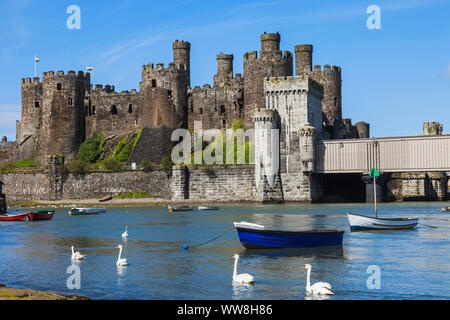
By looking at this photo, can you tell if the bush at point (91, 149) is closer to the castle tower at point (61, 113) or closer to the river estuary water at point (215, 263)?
the castle tower at point (61, 113)

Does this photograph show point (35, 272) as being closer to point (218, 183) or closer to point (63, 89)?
point (218, 183)

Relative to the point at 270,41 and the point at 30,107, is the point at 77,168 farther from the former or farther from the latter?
the point at 270,41

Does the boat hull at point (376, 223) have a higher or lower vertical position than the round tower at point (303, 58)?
lower

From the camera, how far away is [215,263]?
2792cm

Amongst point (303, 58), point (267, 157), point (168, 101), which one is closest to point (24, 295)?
point (267, 157)

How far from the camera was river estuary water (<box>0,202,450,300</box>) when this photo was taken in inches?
859

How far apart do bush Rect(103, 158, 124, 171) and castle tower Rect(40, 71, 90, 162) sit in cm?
694

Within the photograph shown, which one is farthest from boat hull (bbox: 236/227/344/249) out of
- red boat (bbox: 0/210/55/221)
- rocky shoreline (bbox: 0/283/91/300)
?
red boat (bbox: 0/210/55/221)

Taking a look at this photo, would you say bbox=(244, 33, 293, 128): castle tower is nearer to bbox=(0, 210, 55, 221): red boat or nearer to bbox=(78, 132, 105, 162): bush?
bbox=(78, 132, 105, 162): bush

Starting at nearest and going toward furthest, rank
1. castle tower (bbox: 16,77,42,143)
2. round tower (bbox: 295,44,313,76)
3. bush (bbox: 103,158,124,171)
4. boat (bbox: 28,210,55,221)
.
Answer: boat (bbox: 28,210,55,221)
bush (bbox: 103,158,124,171)
round tower (bbox: 295,44,313,76)
castle tower (bbox: 16,77,42,143)

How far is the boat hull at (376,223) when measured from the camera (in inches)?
1554

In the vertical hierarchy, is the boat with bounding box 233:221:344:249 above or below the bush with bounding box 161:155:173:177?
below

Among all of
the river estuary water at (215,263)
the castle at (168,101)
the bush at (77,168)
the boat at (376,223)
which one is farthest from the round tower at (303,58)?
the boat at (376,223)
